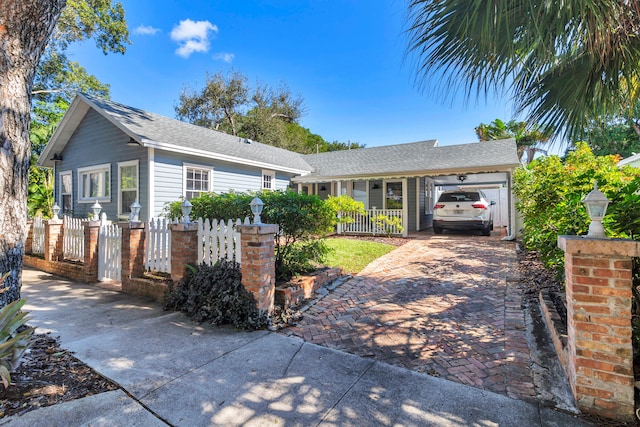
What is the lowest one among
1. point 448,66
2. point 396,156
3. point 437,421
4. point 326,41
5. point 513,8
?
point 437,421

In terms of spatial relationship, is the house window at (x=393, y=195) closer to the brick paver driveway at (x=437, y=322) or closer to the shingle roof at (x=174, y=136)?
the shingle roof at (x=174, y=136)

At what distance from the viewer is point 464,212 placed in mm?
10922

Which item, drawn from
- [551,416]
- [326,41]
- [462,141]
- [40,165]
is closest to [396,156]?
[462,141]

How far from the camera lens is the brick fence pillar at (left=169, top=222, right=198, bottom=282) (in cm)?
463

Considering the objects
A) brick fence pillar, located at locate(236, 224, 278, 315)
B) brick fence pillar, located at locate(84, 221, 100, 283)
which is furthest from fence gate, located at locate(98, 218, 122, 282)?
brick fence pillar, located at locate(236, 224, 278, 315)

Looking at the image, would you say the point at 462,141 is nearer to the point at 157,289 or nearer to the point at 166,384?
the point at 157,289

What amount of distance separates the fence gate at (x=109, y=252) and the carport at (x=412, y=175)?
869 cm

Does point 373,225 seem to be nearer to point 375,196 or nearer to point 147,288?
point 375,196

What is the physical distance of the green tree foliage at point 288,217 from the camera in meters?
4.77

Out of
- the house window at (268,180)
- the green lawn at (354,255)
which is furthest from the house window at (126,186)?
the green lawn at (354,255)

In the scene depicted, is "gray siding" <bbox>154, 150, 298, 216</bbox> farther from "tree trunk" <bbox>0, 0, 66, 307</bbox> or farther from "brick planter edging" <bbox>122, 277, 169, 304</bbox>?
"tree trunk" <bbox>0, 0, 66, 307</bbox>

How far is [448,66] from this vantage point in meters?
3.33

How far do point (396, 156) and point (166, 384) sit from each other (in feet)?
45.0

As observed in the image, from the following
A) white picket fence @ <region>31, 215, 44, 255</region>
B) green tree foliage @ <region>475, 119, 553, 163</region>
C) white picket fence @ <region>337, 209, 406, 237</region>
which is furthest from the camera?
green tree foliage @ <region>475, 119, 553, 163</region>
